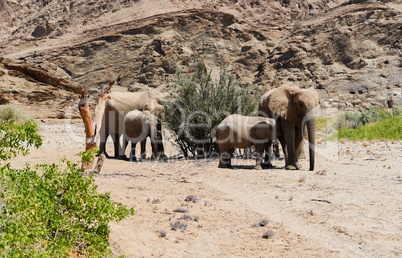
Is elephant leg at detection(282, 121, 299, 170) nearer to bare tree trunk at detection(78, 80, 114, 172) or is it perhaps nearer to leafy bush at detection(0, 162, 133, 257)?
bare tree trunk at detection(78, 80, 114, 172)

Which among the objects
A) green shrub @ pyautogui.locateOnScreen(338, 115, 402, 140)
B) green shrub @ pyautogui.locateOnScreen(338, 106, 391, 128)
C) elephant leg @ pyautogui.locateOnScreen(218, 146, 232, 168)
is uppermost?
green shrub @ pyautogui.locateOnScreen(338, 106, 391, 128)

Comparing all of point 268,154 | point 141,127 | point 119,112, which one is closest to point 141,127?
point 141,127

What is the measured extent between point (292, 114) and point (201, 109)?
290cm

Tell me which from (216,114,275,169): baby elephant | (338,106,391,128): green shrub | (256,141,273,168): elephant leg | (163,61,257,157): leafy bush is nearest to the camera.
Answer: (216,114,275,169): baby elephant

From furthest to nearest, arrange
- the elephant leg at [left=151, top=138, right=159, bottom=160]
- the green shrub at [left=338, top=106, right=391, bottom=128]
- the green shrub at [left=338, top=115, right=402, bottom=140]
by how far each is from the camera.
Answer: the green shrub at [left=338, top=106, right=391, bottom=128] → the green shrub at [left=338, top=115, right=402, bottom=140] → the elephant leg at [left=151, top=138, right=159, bottom=160]

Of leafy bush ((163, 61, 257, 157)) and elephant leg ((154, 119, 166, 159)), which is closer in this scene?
elephant leg ((154, 119, 166, 159))

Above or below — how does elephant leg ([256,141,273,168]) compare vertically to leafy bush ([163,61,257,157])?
below

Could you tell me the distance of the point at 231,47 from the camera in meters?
46.2

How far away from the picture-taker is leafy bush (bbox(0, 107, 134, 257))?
80.5 inches

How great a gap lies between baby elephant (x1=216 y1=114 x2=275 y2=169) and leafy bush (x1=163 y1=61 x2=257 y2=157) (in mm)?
1618

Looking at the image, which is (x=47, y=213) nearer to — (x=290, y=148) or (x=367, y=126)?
(x=290, y=148)

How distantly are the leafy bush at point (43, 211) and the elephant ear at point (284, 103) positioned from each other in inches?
265

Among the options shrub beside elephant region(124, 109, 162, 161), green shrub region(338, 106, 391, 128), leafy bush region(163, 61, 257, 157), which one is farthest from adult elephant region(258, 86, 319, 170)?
green shrub region(338, 106, 391, 128)

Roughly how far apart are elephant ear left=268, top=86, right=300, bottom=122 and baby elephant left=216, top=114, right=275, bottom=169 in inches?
12.6
